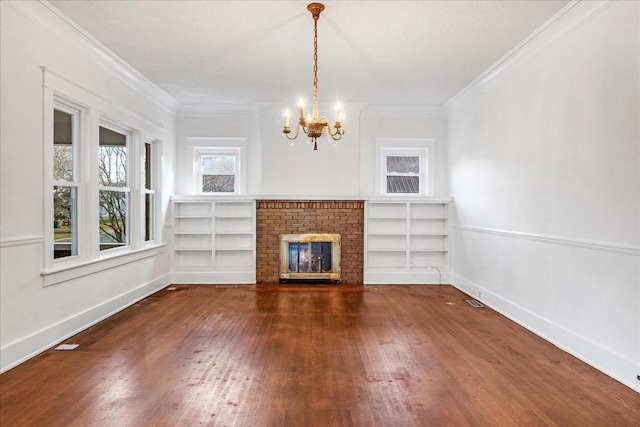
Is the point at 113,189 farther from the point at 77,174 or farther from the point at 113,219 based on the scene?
the point at 77,174

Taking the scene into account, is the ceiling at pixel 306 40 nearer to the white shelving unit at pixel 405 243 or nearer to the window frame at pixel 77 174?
the window frame at pixel 77 174

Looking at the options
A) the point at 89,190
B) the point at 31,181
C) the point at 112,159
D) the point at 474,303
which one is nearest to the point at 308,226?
the point at 474,303

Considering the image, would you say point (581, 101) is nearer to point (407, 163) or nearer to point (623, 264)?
point (623, 264)

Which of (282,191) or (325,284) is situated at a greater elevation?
(282,191)

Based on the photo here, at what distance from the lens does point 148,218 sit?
600 cm

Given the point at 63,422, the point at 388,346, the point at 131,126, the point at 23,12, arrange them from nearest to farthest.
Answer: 1. the point at 63,422
2. the point at 23,12
3. the point at 388,346
4. the point at 131,126

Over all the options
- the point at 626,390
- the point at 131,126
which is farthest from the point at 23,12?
the point at 626,390

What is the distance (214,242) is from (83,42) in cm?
344

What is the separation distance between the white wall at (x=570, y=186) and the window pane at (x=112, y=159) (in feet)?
15.1

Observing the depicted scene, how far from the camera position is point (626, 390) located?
2791 millimetres

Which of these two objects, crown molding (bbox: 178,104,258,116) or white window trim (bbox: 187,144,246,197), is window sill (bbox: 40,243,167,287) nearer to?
white window trim (bbox: 187,144,246,197)

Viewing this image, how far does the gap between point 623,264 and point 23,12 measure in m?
4.90

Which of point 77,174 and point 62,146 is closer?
point 62,146

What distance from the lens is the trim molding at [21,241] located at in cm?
304
